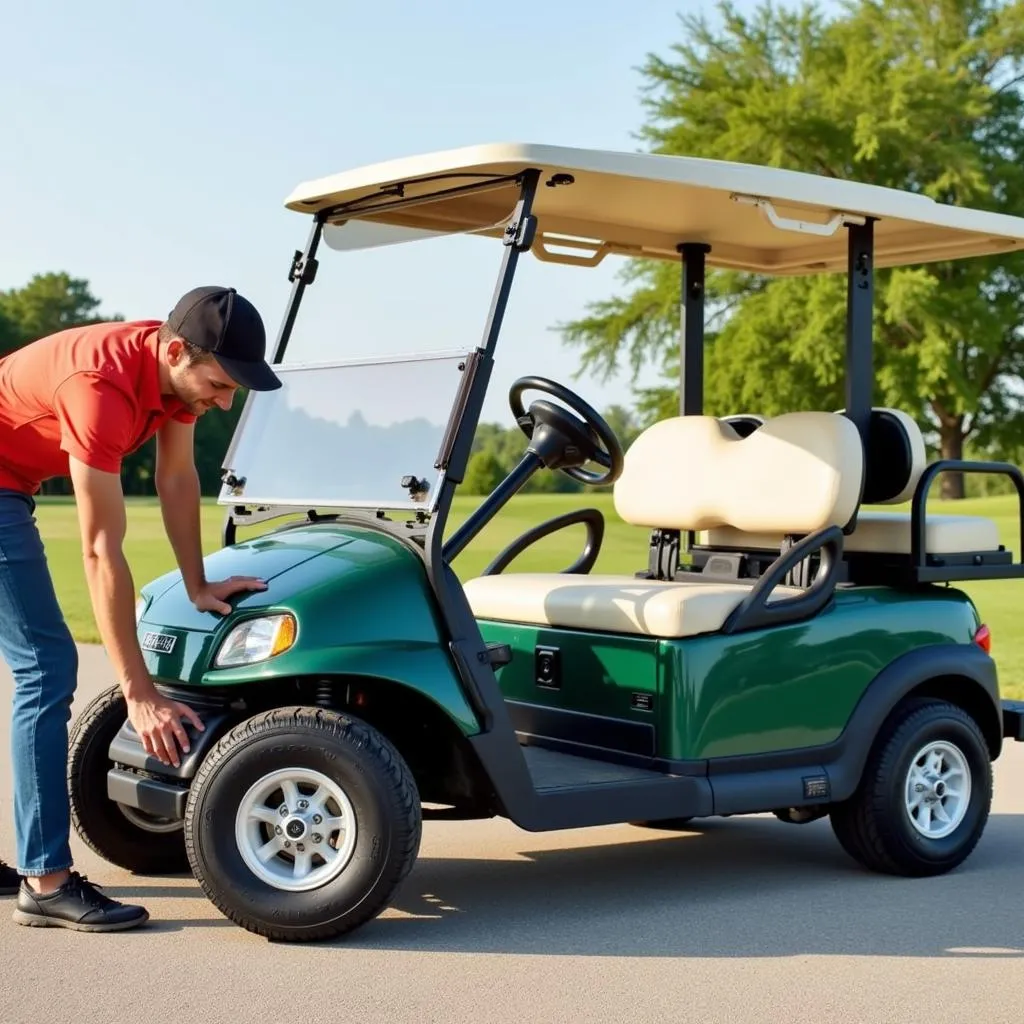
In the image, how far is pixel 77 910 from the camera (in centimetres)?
364

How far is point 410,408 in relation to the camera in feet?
13.1

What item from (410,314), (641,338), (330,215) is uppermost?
(641,338)

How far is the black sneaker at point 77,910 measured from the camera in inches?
143

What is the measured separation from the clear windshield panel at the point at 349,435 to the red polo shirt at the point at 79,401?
1.64 ft

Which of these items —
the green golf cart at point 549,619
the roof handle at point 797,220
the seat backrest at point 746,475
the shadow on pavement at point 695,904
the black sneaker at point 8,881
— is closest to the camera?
the green golf cart at point 549,619

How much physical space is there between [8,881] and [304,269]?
183 centimetres

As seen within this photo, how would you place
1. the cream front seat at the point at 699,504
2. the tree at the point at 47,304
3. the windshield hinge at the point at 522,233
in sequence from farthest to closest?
1. the tree at the point at 47,304
2. the cream front seat at the point at 699,504
3. the windshield hinge at the point at 522,233

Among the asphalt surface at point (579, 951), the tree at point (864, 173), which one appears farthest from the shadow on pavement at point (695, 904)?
the tree at point (864, 173)

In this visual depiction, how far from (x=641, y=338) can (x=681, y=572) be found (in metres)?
25.2

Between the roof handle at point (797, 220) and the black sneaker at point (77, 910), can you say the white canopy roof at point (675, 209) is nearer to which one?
the roof handle at point (797, 220)

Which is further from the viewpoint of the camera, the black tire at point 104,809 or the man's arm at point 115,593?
the black tire at point 104,809

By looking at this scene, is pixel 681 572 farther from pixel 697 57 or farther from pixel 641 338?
pixel 697 57

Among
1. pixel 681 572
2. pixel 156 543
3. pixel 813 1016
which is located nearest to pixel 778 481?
pixel 681 572

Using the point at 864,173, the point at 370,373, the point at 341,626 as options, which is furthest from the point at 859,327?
the point at 864,173
